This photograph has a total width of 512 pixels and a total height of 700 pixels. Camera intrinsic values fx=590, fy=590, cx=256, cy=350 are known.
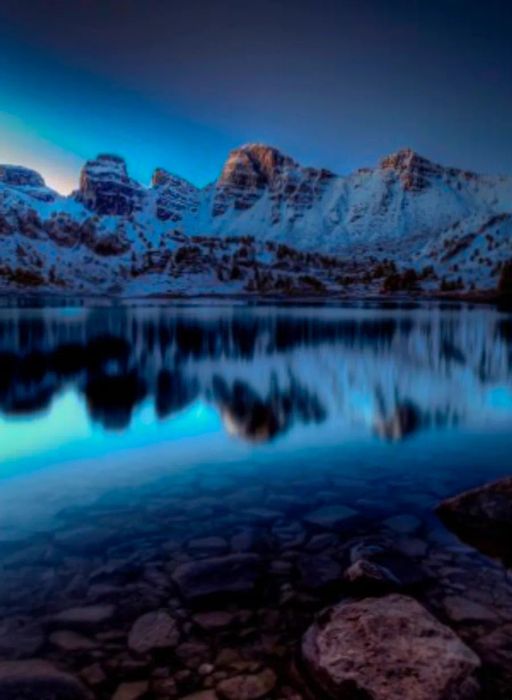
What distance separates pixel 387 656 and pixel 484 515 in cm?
458

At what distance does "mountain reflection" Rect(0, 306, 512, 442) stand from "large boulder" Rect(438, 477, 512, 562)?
5.69 m

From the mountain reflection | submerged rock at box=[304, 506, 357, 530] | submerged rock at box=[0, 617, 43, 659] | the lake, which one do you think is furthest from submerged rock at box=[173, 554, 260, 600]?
the mountain reflection

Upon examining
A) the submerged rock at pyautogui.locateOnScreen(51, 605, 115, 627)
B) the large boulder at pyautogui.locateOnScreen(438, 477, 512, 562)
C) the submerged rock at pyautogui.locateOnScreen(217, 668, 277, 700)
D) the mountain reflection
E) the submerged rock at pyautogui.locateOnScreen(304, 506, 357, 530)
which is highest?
the large boulder at pyautogui.locateOnScreen(438, 477, 512, 562)

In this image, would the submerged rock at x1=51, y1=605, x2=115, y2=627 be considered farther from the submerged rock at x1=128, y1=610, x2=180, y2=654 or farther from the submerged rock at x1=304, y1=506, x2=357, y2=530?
the submerged rock at x1=304, y1=506, x2=357, y2=530

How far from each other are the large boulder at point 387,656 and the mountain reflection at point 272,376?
9154 millimetres

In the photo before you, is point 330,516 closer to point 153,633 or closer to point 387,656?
point 153,633

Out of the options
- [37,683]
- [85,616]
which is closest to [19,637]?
[85,616]

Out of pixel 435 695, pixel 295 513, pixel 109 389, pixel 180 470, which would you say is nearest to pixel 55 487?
pixel 180 470

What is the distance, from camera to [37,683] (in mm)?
5629

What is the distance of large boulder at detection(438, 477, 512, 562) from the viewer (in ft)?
29.2

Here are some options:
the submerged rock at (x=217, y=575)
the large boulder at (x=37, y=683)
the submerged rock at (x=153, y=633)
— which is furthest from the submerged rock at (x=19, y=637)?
the submerged rock at (x=217, y=575)

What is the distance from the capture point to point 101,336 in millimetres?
47156

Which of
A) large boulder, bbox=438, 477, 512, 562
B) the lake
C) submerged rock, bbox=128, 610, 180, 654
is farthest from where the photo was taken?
large boulder, bbox=438, 477, 512, 562

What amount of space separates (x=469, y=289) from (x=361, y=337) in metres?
112
